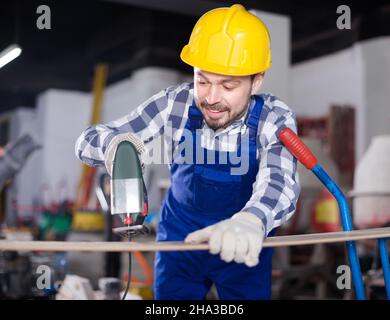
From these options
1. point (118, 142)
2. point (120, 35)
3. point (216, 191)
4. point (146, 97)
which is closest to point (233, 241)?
point (118, 142)

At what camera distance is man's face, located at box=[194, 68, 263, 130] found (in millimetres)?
1422

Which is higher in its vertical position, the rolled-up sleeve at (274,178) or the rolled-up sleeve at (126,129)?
the rolled-up sleeve at (126,129)

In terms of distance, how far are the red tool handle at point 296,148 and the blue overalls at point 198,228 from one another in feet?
0.66

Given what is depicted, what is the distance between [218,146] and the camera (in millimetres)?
1554

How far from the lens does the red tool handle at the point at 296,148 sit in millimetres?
1391

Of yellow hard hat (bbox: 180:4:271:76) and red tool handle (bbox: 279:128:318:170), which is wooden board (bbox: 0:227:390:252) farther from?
yellow hard hat (bbox: 180:4:271:76)

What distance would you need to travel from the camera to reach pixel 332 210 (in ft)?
15.5

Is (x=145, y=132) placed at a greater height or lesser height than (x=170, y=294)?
greater

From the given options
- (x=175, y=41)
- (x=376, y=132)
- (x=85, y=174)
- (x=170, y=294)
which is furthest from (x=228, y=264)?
(x=85, y=174)

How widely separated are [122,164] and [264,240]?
35cm

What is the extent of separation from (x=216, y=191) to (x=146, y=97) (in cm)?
609

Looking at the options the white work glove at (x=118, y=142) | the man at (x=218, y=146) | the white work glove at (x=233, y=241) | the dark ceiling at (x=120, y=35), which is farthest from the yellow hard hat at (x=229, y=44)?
the dark ceiling at (x=120, y=35)

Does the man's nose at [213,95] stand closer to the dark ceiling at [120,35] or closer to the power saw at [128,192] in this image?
the power saw at [128,192]
